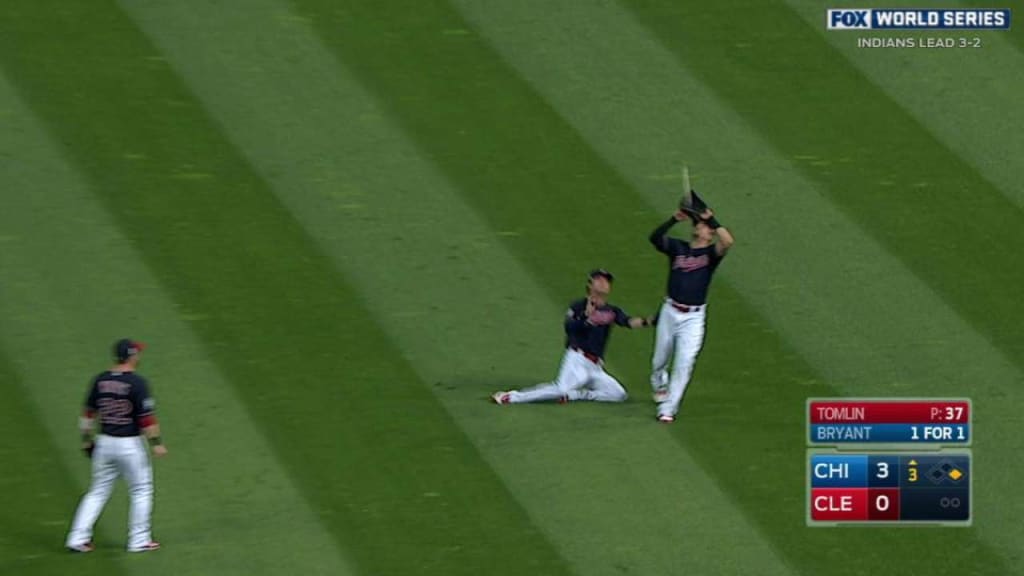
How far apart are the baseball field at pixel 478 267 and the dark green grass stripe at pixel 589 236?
0.04m

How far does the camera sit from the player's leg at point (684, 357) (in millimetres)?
22938

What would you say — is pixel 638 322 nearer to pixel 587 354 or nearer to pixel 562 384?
pixel 587 354

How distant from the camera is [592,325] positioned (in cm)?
2309

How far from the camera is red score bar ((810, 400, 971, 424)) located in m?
23.1

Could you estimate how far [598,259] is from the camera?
86.8 feet

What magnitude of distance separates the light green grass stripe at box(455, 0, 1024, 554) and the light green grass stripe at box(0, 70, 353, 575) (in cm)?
574

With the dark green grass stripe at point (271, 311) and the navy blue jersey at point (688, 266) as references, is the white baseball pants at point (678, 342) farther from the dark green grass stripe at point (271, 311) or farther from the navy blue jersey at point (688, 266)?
the dark green grass stripe at point (271, 311)

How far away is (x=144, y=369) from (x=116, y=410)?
383 cm

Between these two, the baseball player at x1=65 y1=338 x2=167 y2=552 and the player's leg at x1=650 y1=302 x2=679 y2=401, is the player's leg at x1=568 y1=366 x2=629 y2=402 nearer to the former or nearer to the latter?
the player's leg at x1=650 y1=302 x2=679 y2=401

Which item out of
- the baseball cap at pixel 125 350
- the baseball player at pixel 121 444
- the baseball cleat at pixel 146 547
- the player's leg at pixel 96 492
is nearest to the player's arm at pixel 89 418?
the baseball player at pixel 121 444

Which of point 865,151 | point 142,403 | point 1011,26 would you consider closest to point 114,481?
point 142,403
